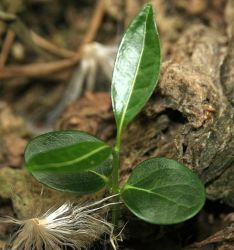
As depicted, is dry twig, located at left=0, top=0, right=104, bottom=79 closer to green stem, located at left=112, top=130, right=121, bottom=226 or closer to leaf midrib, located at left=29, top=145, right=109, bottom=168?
green stem, located at left=112, top=130, right=121, bottom=226

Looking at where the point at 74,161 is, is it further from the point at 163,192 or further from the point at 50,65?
the point at 50,65

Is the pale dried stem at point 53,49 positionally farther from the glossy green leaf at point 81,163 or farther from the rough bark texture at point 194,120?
the glossy green leaf at point 81,163

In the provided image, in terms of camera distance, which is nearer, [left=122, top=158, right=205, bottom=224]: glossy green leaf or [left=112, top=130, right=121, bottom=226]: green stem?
[left=122, top=158, right=205, bottom=224]: glossy green leaf

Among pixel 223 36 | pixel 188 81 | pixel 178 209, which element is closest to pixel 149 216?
pixel 178 209

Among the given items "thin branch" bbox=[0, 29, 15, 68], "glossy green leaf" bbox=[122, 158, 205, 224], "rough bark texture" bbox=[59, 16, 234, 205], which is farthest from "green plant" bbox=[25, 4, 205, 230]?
"thin branch" bbox=[0, 29, 15, 68]

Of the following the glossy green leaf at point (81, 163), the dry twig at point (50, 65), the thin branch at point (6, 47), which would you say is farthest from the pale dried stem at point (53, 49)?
the glossy green leaf at point (81, 163)

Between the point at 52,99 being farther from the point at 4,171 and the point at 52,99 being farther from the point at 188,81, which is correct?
the point at 188,81

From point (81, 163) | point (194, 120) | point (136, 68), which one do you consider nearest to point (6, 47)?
point (136, 68)

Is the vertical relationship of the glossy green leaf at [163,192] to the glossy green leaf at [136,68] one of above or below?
below
